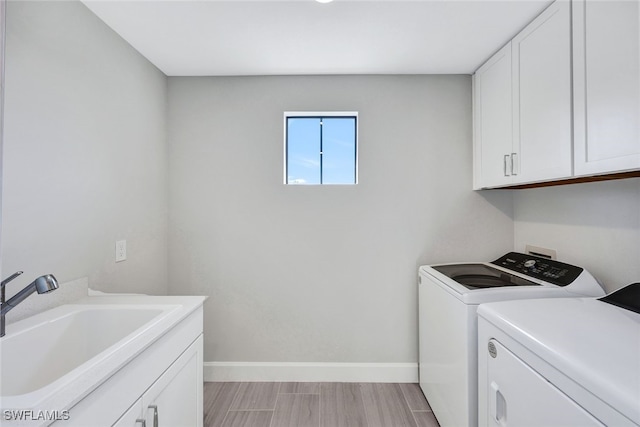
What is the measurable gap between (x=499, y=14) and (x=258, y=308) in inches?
94.7

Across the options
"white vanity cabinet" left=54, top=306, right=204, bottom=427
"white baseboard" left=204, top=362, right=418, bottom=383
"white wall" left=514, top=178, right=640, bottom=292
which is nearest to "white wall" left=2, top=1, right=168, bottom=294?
"white vanity cabinet" left=54, top=306, right=204, bottom=427

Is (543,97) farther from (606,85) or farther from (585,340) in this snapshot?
(585,340)

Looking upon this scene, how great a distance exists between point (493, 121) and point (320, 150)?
1275 mm

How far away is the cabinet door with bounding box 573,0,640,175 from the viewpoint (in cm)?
107

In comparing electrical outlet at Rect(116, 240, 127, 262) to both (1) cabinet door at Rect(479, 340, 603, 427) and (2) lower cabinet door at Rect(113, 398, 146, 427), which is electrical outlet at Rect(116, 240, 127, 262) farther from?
(1) cabinet door at Rect(479, 340, 603, 427)

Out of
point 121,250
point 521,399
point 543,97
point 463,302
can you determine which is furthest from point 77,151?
point 543,97

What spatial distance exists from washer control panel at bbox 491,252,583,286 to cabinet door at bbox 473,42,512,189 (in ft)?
1.74

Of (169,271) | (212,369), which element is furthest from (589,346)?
(169,271)

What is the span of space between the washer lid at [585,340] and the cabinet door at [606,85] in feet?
1.87

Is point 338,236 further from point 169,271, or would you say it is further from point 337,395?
point 169,271

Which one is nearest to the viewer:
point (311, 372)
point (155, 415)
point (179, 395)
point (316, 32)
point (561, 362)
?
point (561, 362)

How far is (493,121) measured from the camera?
77.3 inches

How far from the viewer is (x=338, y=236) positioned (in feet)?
7.47

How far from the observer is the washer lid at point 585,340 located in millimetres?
727
